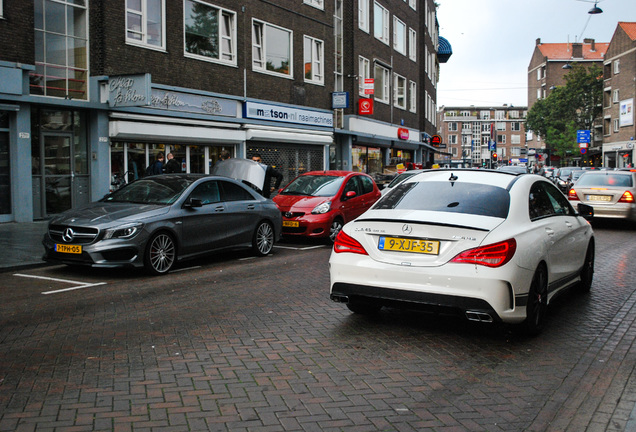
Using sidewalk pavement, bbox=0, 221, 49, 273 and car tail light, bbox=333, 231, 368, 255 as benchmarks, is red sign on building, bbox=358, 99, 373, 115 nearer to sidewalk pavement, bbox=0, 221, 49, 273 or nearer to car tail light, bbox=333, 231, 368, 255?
sidewalk pavement, bbox=0, 221, 49, 273

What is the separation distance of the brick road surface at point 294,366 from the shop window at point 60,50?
1058 centimetres

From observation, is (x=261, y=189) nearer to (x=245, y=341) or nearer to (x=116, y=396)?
(x=245, y=341)

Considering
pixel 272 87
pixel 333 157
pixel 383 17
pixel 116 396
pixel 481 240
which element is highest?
pixel 383 17

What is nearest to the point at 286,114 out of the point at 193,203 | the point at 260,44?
the point at 260,44

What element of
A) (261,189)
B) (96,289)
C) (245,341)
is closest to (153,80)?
(261,189)

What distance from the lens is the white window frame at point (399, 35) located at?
130 feet

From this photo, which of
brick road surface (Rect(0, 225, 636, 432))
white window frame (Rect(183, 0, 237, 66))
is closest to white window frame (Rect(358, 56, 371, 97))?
white window frame (Rect(183, 0, 237, 66))

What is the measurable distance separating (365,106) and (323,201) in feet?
63.7

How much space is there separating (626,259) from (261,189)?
8.26 metres

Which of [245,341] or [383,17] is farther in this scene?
[383,17]

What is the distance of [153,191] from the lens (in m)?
10.2

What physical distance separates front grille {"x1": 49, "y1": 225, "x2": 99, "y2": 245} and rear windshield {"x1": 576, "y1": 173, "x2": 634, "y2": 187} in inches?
536

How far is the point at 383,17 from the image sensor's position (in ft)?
123

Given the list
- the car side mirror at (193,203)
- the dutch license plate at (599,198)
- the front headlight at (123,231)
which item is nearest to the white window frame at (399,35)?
the dutch license plate at (599,198)
